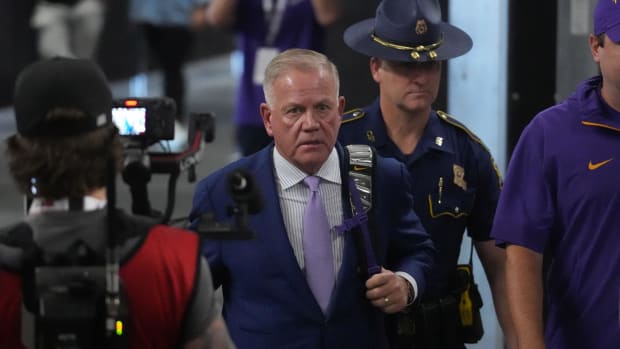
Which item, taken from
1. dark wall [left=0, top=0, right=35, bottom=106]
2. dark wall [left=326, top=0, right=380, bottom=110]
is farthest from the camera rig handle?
dark wall [left=0, top=0, right=35, bottom=106]

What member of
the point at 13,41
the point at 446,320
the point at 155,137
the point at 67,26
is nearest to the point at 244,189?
the point at 155,137

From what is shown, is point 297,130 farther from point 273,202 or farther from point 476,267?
point 476,267

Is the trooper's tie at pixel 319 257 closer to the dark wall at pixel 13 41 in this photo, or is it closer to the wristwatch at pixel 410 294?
the wristwatch at pixel 410 294

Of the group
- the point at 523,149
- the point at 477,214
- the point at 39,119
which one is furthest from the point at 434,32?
the point at 39,119

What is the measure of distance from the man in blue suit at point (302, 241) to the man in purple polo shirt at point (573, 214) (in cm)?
32

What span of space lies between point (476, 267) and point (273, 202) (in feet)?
7.69

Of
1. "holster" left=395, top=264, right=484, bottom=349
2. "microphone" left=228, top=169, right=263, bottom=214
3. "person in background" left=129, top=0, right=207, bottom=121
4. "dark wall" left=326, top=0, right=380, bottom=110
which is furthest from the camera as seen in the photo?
"person in background" left=129, top=0, right=207, bottom=121

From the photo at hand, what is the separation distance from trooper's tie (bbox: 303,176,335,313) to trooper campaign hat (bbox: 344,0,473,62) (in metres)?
0.98

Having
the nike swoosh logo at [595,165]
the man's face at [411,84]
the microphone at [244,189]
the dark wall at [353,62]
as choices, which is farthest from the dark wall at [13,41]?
the microphone at [244,189]

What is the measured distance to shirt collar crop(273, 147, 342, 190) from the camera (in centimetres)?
415

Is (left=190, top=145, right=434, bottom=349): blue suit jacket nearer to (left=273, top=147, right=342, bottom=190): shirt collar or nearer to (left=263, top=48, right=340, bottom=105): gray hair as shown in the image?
(left=273, top=147, right=342, bottom=190): shirt collar

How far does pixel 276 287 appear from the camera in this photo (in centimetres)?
403

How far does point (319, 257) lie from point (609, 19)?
39.3 inches

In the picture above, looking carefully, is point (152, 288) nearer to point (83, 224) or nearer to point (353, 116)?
point (83, 224)
